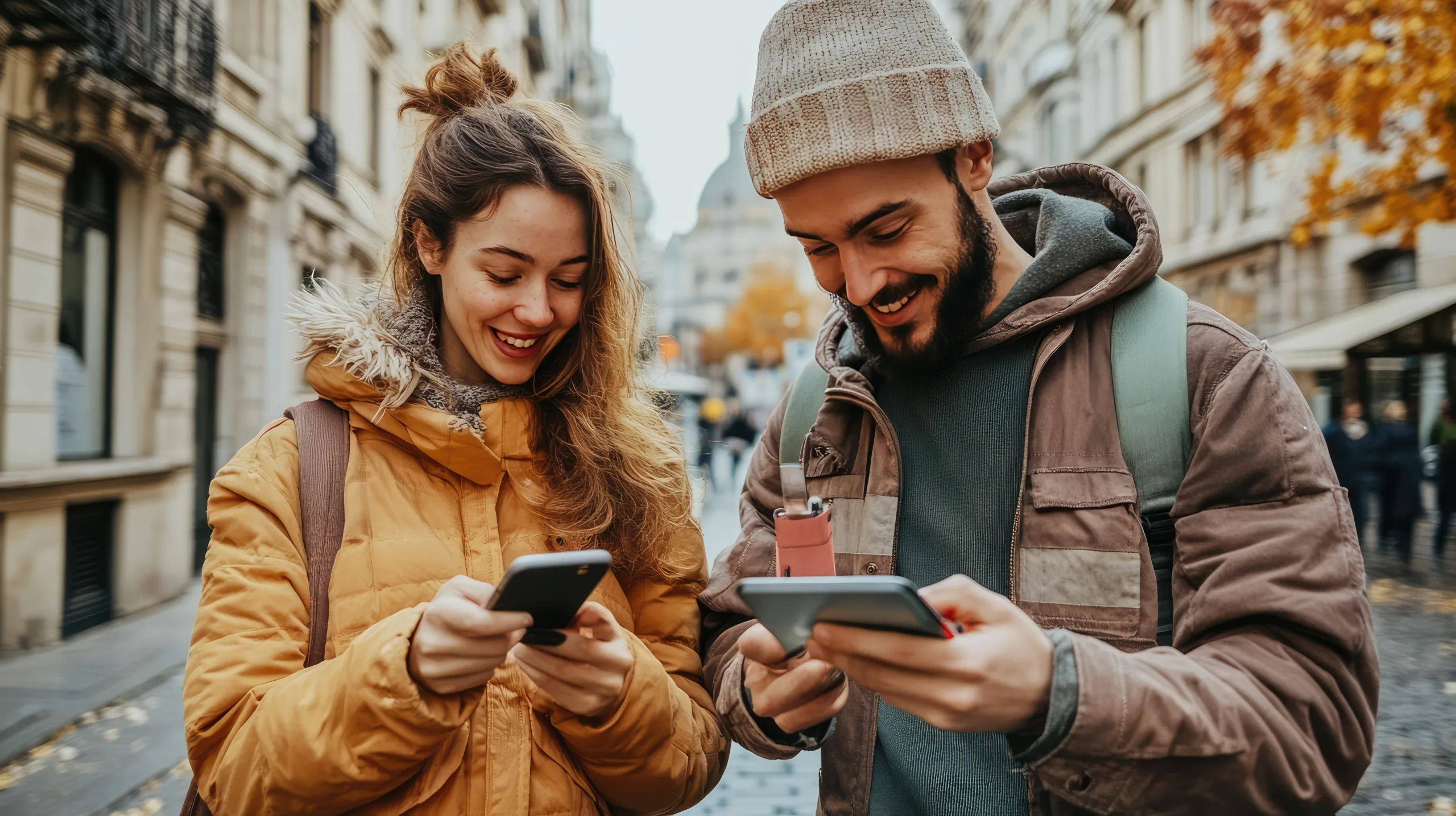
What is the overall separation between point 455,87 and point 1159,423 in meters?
1.71

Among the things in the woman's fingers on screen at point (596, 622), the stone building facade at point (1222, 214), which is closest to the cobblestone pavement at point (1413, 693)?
the woman's fingers on screen at point (596, 622)

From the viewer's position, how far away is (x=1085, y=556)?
1.60 meters

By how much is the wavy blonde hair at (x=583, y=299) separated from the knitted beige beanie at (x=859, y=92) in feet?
1.71

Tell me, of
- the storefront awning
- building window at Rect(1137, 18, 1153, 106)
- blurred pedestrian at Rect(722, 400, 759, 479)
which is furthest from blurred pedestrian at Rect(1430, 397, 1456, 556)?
building window at Rect(1137, 18, 1153, 106)

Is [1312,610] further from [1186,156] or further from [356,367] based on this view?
[1186,156]

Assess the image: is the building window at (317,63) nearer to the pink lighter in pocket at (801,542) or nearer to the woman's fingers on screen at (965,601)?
the pink lighter in pocket at (801,542)

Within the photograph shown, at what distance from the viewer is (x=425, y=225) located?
7.18ft

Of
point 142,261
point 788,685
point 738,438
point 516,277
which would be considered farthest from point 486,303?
point 738,438

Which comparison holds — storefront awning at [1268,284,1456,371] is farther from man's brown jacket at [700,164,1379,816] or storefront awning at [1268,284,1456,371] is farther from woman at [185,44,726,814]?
woman at [185,44,726,814]

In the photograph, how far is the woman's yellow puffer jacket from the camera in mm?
1569

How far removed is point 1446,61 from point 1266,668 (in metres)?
7.36

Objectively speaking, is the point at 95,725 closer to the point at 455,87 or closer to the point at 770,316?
the point at 455,87

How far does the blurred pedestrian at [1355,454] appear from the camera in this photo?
35.2 ft

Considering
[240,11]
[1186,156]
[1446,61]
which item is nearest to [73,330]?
[240,11]
